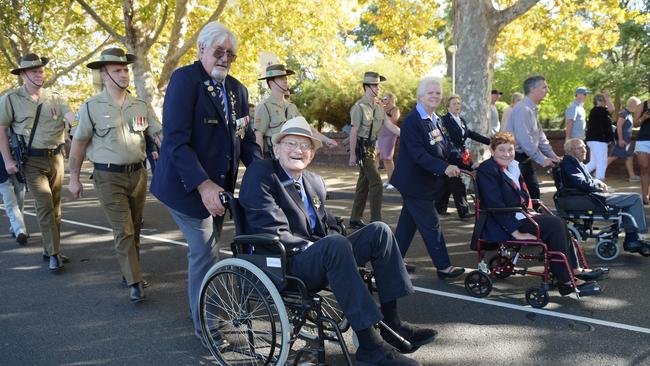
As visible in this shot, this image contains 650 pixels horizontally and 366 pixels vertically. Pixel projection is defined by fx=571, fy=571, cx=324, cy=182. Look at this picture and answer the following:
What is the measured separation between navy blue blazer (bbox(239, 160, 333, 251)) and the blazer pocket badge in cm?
43

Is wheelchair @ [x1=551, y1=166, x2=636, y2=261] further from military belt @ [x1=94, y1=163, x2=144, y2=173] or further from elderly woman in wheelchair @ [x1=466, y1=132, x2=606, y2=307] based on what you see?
military belt @ [x1=94, y1=163, x2=144, y2=173]

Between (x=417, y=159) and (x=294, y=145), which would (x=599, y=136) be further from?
(x=294, y=145)

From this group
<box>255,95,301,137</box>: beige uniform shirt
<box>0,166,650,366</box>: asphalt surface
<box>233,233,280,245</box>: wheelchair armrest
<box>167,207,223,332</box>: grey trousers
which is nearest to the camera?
<box>233,233,280,245</box>: wheelchair armrest

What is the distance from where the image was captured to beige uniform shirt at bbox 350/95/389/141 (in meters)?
7.90

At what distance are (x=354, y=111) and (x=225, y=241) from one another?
250 centimetres

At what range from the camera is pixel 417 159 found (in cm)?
507

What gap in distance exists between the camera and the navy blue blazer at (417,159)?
16.8ft

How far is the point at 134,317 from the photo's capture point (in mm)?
4551

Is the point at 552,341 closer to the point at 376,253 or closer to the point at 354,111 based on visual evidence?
the point at 376,253

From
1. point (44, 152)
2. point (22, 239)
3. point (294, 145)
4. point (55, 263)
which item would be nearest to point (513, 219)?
point (294, 145)

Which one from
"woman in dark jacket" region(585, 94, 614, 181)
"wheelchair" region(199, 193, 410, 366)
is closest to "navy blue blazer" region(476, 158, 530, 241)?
"wheelchair" region(199, 193, 410, 366)

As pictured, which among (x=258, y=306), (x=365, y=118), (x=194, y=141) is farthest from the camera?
(x=365, y=118)

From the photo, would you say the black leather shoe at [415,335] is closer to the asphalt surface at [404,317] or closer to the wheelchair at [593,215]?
the asphalt surface at [404,317]

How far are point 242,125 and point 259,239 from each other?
1.02m
